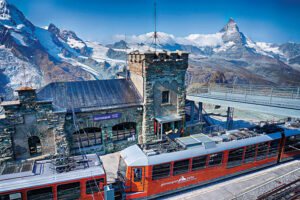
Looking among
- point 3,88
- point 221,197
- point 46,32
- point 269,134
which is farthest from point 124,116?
point 46,32

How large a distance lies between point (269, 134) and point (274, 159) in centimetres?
250

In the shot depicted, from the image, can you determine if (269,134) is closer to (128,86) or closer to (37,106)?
(128,86)

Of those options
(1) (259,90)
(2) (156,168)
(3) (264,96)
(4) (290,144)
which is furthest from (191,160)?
(3) (264,96)

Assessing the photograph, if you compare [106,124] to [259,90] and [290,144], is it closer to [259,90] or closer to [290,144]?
[259,90]

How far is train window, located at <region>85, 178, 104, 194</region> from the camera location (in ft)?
31.6

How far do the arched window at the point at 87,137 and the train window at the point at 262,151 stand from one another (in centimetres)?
1401

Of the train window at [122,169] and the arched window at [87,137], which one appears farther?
the arched window at [87,137]

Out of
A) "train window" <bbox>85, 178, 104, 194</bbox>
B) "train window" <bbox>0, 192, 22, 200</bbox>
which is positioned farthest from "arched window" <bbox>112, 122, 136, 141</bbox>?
"train window" <bbox>0, 192, 22, 200</bbox>

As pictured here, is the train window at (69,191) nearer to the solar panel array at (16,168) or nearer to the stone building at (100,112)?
the solar panel array at (16,168)

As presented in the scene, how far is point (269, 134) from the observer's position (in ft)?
49.6

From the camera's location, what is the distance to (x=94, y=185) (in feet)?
32.0

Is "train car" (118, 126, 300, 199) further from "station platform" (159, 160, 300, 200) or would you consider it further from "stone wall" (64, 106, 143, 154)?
"stone wall" (64, 106, 143, 154)

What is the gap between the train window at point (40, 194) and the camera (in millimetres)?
8656

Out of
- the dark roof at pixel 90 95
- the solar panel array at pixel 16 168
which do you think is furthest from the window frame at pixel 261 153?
the solar panel array at pixel 16 168
